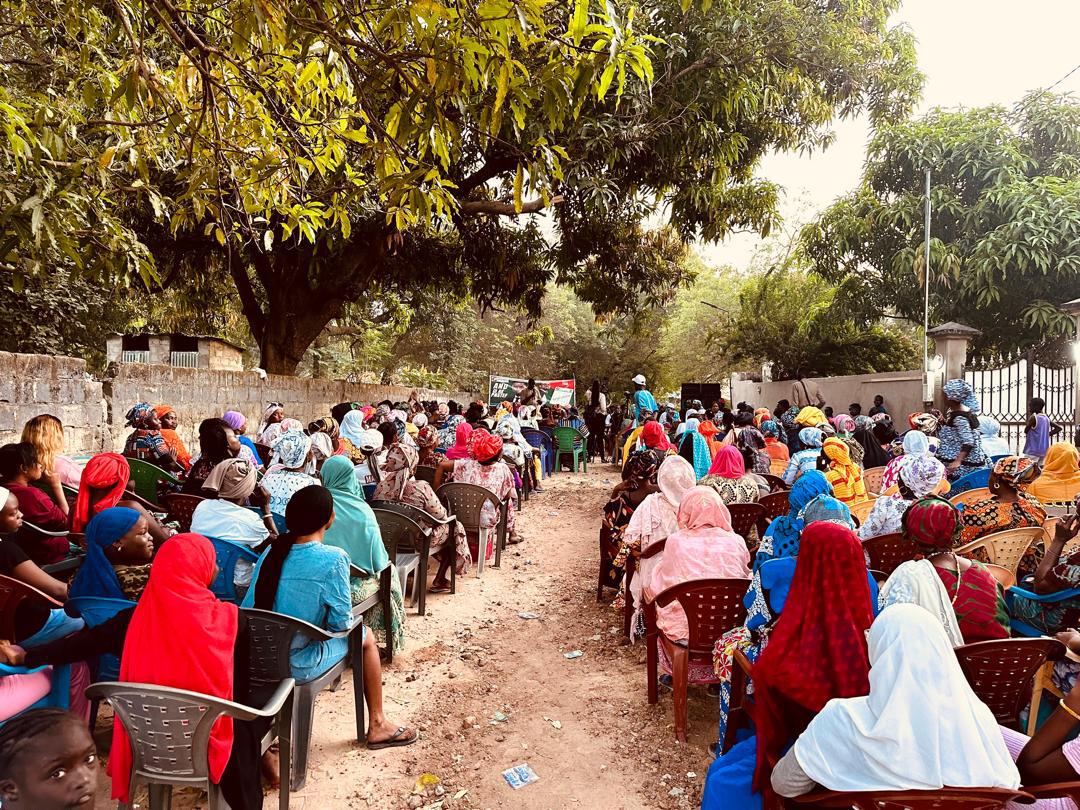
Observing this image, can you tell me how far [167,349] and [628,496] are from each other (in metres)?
10.0

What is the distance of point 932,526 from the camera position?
8.45 ft

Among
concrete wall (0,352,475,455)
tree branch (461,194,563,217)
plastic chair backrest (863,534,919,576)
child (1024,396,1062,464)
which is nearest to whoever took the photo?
plastic chair backrest (863,534,919,576)

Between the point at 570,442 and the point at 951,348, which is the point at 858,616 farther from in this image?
the point at 570,442

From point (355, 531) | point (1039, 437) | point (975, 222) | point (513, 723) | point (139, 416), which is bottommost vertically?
point (513, 723)

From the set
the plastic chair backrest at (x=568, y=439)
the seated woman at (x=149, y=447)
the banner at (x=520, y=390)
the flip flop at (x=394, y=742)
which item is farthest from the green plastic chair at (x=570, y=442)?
the flip flop at (x=394, y=742)

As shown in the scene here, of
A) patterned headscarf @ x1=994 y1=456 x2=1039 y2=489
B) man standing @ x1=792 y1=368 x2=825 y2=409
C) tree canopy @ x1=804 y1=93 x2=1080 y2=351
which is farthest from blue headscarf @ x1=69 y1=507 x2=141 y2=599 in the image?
man standing @ x1=792 y1=368 x2=825 y2=409

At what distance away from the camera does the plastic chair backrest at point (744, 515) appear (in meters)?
5.04

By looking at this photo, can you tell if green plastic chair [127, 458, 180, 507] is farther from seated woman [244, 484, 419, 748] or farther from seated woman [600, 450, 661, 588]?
seated woman [600, 450, 661, 588]

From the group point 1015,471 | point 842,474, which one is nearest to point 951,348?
point 842,474

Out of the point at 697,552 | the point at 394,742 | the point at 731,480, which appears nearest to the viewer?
the point at 394,742

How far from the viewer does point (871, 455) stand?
809 cm

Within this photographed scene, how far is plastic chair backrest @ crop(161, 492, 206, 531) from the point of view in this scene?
4.68m

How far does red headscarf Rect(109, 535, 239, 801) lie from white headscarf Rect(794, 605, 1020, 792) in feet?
6.51

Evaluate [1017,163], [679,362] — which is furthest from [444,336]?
[1017,163]
